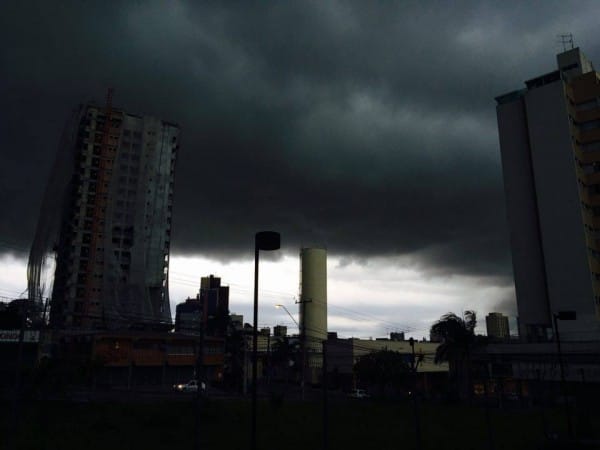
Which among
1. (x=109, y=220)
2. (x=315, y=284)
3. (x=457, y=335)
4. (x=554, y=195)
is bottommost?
(x=457, y=335)

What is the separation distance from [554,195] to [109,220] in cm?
9378

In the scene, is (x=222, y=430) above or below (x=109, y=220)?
below

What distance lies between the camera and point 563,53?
84625 millimetres

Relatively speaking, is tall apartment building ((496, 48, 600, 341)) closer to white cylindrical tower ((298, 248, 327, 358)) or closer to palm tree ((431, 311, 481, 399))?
palm tree ((431, 311, 481, 399))

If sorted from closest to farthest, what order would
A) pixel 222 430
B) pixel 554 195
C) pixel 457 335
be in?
pixel 222 430 → pixel 457 335 → pixel 554 195

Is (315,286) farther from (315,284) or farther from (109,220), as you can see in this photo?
(109,220)

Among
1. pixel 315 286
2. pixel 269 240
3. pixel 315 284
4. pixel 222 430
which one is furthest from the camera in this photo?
pixel 315 284

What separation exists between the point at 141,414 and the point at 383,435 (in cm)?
1235

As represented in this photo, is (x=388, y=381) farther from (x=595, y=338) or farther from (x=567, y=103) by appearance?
(x=567, y=103)

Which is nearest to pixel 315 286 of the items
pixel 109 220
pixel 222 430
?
pixel 109 220

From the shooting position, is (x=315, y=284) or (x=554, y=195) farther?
(x=315, y=284)

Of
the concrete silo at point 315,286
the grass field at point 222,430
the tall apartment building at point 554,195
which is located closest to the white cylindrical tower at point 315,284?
the concrete silo at point 315,286

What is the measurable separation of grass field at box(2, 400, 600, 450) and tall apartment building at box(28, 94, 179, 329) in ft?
275

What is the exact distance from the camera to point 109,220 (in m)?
118
